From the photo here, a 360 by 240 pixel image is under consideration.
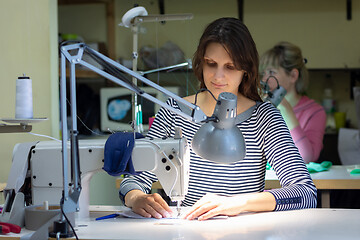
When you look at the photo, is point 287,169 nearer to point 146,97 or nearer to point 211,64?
point 211,64

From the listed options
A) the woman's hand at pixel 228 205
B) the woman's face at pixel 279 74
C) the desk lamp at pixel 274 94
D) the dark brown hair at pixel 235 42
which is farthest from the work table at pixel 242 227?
the woman's face at pixel 279 74

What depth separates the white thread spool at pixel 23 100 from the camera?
5.43ft

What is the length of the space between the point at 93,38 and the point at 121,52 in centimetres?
34

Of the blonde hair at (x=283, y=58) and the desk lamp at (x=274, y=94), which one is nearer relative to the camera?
the desk lamp at (x=274, y=94)

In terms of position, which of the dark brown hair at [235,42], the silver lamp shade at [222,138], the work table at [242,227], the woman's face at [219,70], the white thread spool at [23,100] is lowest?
the work table at [242,227]

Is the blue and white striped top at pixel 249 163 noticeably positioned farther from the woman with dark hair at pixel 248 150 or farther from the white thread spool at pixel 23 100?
the white thread spool at pixel 23 100

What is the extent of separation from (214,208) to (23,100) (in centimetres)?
66

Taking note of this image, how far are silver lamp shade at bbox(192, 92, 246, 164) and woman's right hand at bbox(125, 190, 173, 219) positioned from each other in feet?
0.92

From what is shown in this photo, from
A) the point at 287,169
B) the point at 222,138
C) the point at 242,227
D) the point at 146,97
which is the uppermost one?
the point at 146,97

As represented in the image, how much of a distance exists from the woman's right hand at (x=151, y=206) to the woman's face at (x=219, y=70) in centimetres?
42

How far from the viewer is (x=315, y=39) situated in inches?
Result: 178

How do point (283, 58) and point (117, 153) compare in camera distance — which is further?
point (283, 58)

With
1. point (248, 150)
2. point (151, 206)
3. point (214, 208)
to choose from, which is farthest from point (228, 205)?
point (248, 150)

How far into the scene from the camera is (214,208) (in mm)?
1553
